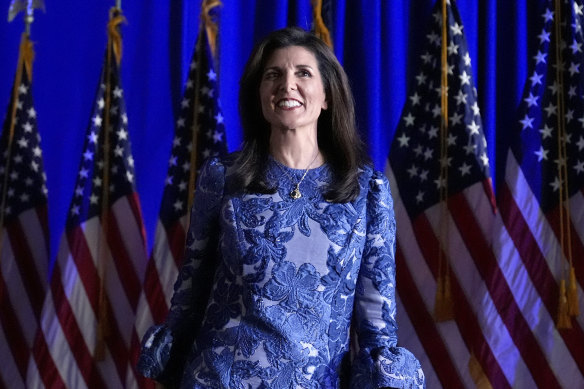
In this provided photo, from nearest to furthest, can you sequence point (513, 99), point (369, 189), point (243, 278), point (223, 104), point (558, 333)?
point (243, 278)
point (369, 189)
point (558, 333)
point (513, 99)
point (223, 104)

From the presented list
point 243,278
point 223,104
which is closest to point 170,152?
point 223,104

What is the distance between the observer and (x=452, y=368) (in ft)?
9.77

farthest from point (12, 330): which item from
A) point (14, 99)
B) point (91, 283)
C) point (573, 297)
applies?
point (573, 297)

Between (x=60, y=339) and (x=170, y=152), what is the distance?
913 millimetres

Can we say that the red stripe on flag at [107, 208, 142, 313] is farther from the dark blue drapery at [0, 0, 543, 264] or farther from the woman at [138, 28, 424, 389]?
the woman at [138, 28, 424, 389]

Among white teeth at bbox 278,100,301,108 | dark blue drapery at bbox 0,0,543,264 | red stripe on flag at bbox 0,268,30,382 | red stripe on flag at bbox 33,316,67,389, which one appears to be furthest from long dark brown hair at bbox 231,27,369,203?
red stripe on flag at bbox 0,268,30,382

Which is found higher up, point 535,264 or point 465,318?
point 535,264

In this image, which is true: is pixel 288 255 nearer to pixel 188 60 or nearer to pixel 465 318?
pixel 465 318

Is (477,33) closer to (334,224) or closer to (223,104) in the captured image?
(223,104)

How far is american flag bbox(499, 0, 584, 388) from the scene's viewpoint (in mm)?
2871

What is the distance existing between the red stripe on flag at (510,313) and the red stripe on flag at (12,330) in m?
1.94

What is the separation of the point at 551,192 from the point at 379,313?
1.57 m

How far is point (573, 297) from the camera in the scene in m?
2.80

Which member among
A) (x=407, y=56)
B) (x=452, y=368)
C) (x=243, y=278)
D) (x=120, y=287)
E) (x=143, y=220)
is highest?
(x=407, y=56)
